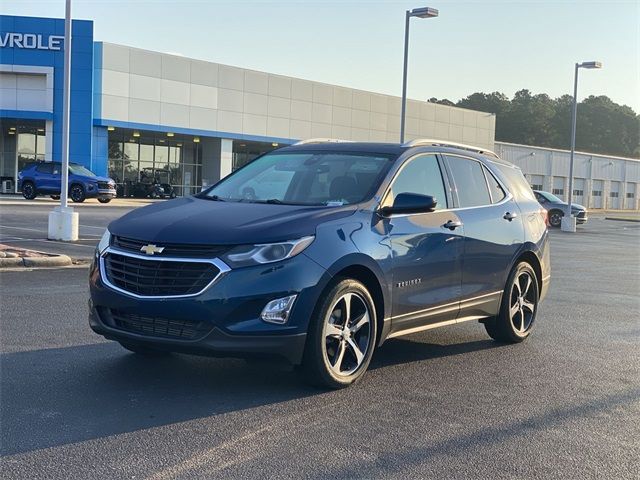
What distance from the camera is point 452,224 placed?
655cm

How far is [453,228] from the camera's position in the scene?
6555 millimetres

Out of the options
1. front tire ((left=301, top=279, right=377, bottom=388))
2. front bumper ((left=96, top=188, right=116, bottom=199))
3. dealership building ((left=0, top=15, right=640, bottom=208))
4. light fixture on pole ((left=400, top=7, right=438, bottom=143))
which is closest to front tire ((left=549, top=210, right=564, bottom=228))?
light fixture on pole ((left=400, top=7, right=438, bottom=143))

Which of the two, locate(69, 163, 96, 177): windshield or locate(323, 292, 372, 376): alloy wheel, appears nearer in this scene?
locate(323, 292, 372, 376): alloy wheel

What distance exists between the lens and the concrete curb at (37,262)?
38.6ft

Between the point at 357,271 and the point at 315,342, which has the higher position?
the point at 357,271

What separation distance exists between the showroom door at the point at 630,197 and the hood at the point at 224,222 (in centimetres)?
8573

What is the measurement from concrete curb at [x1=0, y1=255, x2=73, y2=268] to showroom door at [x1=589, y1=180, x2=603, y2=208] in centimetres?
7438

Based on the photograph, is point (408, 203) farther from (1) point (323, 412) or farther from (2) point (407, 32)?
(2) point (407, 32)

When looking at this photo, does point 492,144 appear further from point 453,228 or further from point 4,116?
point 453,228

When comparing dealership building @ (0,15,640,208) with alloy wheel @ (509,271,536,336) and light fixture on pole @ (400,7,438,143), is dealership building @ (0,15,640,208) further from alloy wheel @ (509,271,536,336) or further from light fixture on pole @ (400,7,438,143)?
alloy wheel @ (509,271,536,336)

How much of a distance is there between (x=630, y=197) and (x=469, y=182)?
3360 inches

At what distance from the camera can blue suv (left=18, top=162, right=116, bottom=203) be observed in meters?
33.0

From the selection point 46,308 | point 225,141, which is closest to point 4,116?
point 225,141

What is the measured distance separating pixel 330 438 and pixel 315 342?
2.92 feet
